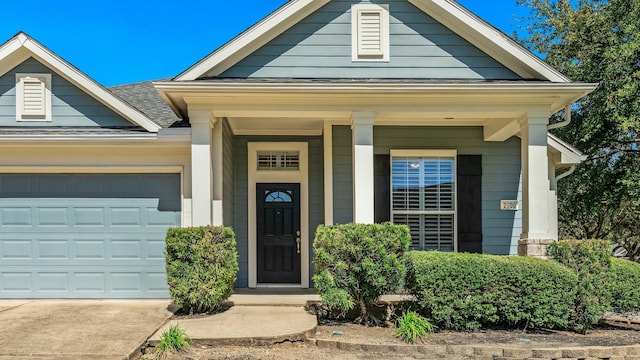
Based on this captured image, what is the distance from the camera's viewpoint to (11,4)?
43.0 feet

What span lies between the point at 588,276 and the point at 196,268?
506 cm

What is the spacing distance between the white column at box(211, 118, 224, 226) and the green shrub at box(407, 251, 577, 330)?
311cm

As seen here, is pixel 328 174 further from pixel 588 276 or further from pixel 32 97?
Result: pixel 32 97

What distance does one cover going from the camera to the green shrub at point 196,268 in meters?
6.86

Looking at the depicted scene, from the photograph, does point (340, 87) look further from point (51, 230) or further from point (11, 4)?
point (11, 4)

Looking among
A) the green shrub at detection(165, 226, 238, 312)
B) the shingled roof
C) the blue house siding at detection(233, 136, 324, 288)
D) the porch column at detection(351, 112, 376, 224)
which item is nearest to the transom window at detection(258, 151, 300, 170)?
the blue house siding at detection(233, 136, 324, 288)

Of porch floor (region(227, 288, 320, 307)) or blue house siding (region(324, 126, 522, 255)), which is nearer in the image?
porch floor (region(227, 288, 320, 307))

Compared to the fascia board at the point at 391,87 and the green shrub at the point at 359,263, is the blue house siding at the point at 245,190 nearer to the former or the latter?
the fascia board at the point at 391,87

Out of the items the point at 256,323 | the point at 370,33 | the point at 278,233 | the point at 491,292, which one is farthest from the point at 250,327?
the point at 370,33

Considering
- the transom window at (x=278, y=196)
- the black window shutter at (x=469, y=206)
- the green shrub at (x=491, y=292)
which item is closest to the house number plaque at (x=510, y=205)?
the black window shutter at (x=469, y=206)

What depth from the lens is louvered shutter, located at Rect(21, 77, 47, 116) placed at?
849cm

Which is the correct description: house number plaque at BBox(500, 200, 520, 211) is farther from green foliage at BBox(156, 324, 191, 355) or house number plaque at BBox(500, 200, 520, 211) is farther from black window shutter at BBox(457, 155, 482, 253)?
green foliage at BBox(156, 324, 191, 355)

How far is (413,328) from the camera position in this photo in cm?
608

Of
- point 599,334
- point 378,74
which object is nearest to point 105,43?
point 378,74
